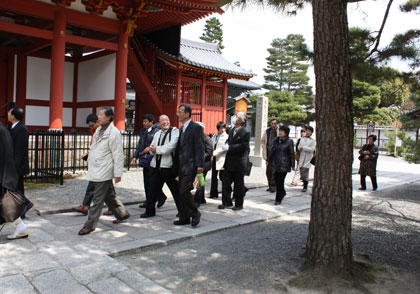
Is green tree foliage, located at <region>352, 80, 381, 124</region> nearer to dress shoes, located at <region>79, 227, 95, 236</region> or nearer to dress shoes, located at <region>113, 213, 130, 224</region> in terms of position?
dress shoes, located at <region>113, 213, 130, 224</region>

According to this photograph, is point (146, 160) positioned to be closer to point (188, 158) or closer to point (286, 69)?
point (188, 158)

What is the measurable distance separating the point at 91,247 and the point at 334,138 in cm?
301

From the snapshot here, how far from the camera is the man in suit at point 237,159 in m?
6.15

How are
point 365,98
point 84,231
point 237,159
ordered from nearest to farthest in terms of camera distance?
point 84,231
point 237,159
point 365,98

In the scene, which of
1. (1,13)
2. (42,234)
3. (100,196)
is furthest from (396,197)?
(1,13)

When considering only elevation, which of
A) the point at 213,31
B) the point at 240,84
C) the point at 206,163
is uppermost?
the point at 213,31

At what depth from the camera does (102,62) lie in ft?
43.1

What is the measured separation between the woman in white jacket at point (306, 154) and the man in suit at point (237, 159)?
9.92ft

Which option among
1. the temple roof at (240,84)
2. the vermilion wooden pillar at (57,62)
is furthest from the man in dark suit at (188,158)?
the temple roof at (240,84)

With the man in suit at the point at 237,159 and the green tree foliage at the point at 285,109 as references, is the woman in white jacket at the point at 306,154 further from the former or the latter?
the green tree foliage at the point at 285,109

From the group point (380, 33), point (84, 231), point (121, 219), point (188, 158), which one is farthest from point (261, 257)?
point (380, 33)

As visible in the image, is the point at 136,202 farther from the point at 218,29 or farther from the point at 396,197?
the point at 218,29

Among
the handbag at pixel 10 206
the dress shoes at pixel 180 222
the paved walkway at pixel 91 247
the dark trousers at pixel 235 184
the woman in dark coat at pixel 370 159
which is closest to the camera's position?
the paved walkway at pixel 91 247

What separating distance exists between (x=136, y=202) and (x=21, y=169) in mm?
2357
